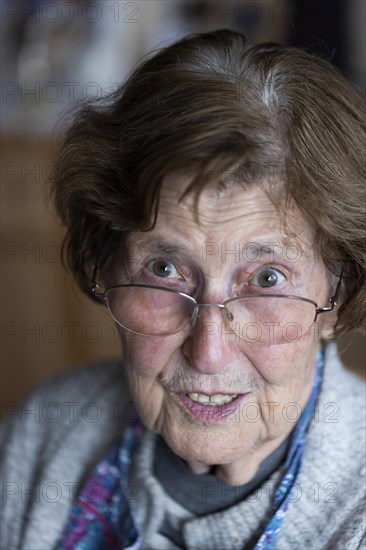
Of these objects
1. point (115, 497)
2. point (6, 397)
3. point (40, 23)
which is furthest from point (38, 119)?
point (115, 497)

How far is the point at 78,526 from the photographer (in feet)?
4.51

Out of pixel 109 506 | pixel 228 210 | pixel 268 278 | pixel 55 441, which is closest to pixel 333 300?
pixel 268 278

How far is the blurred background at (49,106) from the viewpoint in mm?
3117

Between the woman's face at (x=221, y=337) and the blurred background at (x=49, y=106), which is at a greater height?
the woman's face at (x=221, y=337)

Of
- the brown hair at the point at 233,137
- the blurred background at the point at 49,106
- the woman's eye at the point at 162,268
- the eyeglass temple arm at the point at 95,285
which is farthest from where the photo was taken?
the blurred background at the point at 49,106

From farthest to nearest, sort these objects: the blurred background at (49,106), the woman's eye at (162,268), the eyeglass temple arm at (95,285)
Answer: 1. the blurred background at (49,106)
2. the eyeglass temple arm at (95,285)
3. the woman's eye at (162,268)

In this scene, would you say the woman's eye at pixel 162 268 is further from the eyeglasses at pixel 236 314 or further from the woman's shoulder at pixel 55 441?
the woman's shoulder at pixel 55 441

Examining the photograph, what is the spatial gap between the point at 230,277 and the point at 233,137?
0.20 m

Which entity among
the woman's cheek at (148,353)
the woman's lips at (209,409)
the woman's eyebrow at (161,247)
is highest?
the woman's eyebrow at (161,247)

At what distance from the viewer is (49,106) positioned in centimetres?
338

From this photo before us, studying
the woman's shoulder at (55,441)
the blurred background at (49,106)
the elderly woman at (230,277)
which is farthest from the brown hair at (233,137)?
the blurred background at (49,106)

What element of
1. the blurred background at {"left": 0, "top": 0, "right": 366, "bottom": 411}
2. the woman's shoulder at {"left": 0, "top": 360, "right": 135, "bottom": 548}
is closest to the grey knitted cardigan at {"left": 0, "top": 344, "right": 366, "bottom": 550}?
the woman's shoulder at {"left": 0, "top": 360, "right": 135, "bottom": 548}

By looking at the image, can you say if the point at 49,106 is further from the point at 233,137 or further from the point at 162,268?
the point at 233,137

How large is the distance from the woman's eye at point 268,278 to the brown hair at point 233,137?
78 millimetres
